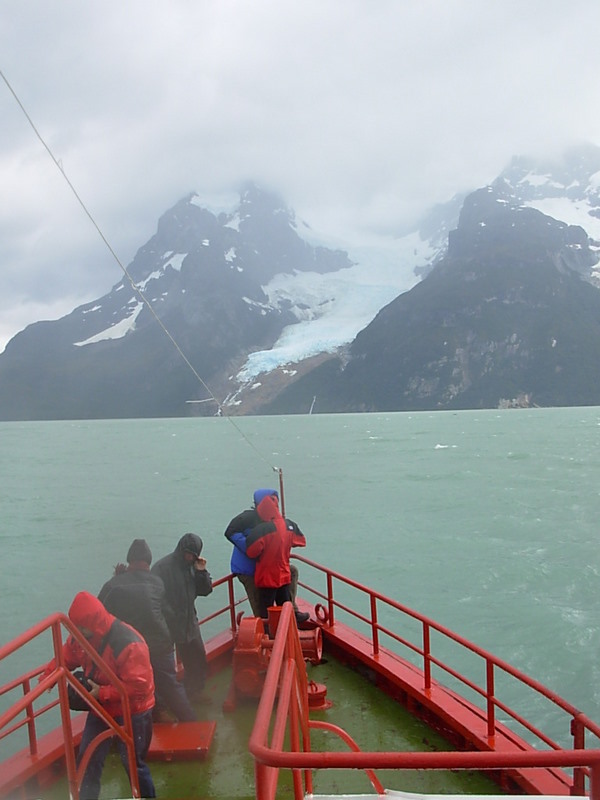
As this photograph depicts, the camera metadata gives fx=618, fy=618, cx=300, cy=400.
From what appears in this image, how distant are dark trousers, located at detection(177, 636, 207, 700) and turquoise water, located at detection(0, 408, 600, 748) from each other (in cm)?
748

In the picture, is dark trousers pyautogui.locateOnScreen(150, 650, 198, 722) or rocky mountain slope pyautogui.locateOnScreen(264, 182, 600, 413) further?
rocky mountain slope pyautogui.locateOnScreen(264, 182, 600, 413)

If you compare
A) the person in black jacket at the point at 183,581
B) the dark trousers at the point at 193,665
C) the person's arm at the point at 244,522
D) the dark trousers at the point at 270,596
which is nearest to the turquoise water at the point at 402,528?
the dark trousers at the point at 270,596

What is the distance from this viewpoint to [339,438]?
273ft

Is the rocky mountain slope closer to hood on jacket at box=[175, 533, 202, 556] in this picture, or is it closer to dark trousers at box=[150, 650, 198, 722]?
hood on jacket at box=[175, 533, 202, 556]

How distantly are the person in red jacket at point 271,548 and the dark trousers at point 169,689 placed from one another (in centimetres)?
130

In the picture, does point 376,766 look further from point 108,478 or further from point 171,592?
point 108,478

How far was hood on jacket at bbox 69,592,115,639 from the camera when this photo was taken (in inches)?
142

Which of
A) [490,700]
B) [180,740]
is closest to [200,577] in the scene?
[180,740]

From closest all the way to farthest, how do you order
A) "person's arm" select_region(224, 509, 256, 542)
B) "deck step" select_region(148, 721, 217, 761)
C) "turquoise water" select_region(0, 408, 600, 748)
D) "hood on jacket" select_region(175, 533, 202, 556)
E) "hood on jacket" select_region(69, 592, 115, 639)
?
"hood on jacket" select_region(69, 592, 115, 639) < "deck step" select_region(148, 721, 217, 761) < "hood on jacket" select_region(175, 533, 202, 556) < "person's arm" select_region(224, 509, 256, 542) < "turquoise water" select_region(0, 408, 600, 748)

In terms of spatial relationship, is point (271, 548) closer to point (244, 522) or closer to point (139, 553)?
point (244, 522)

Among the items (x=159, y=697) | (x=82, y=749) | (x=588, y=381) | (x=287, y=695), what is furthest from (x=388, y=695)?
(x=588, y=381)

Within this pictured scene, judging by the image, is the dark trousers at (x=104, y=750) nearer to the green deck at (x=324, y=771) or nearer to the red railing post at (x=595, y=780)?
the green deck at (x=324, y=771)

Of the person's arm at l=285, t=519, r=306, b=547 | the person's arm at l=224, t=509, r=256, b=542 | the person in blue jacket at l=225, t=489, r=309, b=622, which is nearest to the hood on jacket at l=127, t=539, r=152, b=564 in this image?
the person in blue jacket at l=225, t=489, r=309, b=622

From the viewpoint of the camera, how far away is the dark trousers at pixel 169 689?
16.1 ft
